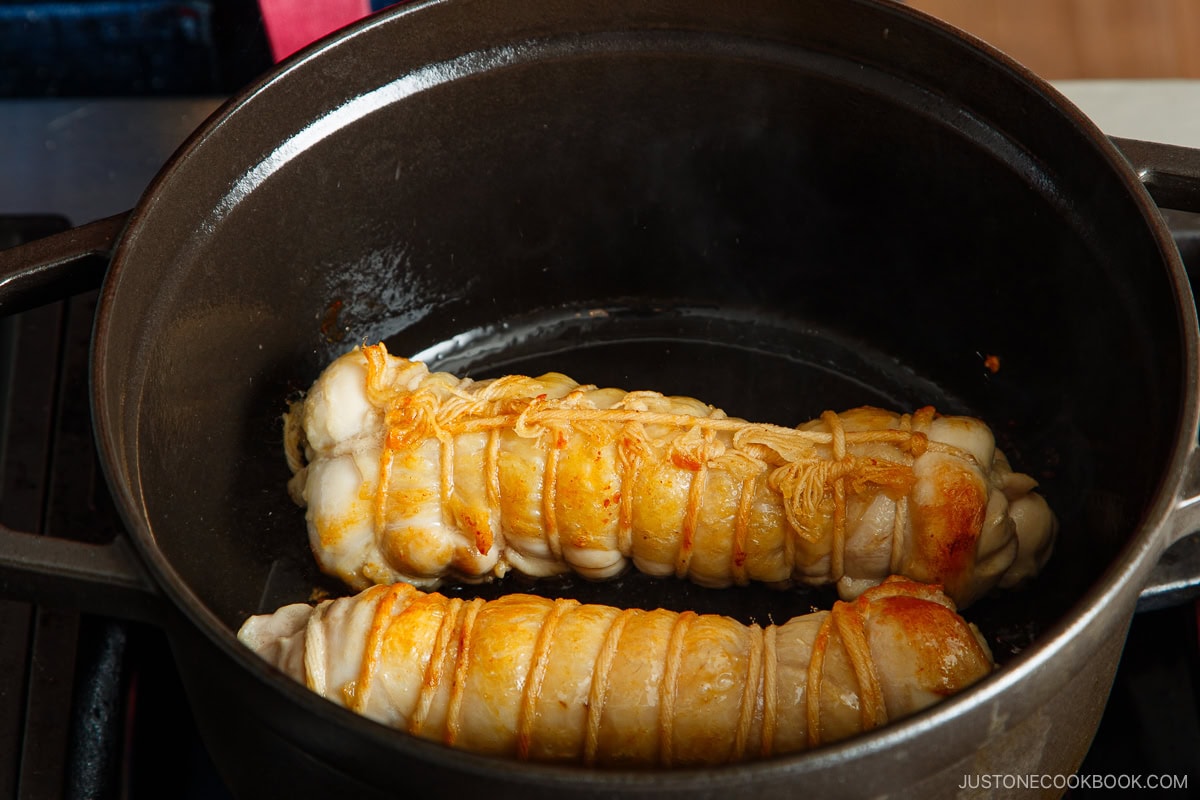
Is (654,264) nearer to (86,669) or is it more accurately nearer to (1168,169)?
(1168,169)

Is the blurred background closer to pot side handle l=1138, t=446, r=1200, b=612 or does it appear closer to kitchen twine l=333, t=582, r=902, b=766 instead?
kitchen twine l=333, t=582, r=902, b=766

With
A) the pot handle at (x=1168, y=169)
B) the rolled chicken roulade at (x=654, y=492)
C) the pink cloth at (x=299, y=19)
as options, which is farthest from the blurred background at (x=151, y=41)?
the pot handle at (x=1168, y=169)

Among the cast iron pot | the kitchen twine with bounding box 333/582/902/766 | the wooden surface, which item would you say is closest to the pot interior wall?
the cast iron pot

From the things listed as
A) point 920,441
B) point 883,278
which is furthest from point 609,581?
point 883,278

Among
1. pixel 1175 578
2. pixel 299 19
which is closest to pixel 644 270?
pixel 299 19

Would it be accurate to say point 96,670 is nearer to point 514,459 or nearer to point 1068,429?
point 514,459

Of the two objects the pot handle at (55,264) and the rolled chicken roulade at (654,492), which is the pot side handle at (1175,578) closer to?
the rolled chicken roulade at (654,492)
